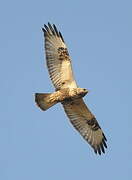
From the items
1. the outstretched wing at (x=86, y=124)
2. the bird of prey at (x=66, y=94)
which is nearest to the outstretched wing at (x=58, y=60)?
the bird of prey at (x=66, y=94)

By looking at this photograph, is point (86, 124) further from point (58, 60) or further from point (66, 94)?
point (58, 60)

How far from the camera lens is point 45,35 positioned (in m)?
16.2

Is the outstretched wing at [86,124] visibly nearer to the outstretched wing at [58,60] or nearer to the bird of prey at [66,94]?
the bird of prey at [66,94]

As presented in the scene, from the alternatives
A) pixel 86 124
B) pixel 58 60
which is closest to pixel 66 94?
pixel 58 60

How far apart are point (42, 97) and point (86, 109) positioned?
153 centimetres

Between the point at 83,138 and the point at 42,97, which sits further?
Answer: the point at 83,138

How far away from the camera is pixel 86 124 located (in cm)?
1662

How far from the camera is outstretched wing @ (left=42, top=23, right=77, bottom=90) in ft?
51.7

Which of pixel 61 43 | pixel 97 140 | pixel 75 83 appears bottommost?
pixel 97 140

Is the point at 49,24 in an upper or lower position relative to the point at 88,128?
upper

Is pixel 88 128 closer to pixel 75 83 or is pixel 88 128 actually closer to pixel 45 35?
pixel 75 83

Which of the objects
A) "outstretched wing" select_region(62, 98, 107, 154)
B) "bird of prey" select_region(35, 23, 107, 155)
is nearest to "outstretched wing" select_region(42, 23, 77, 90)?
"bird of prey" select_region(35, 23, 107, 155)

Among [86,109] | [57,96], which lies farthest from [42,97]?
[86,109]

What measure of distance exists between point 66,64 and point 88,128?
1.96m
